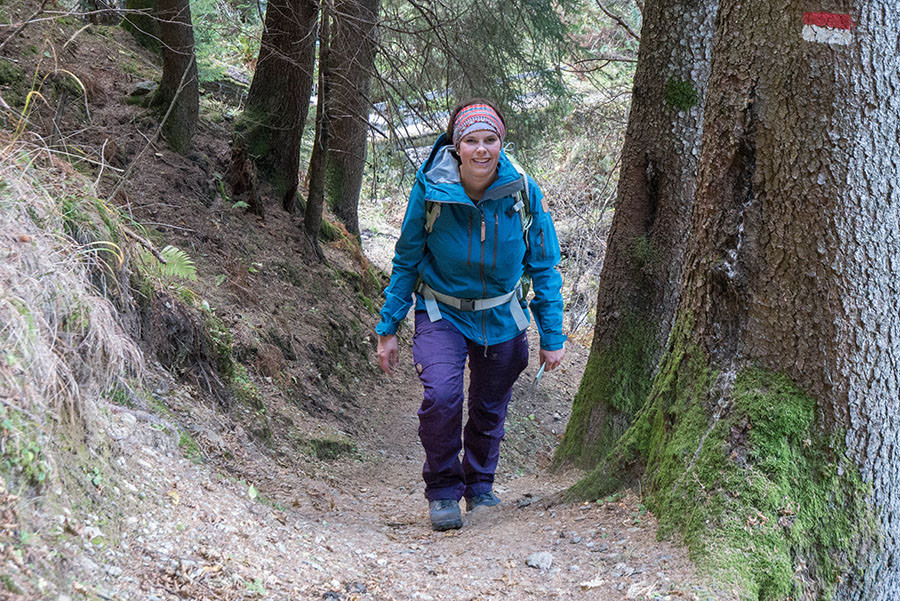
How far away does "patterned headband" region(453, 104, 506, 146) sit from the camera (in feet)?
14.3

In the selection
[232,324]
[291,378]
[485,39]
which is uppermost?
Result: [485,39]

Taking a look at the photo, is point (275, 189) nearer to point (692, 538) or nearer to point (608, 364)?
point (608, 364)

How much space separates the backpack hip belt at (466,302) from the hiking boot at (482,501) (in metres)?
1.20

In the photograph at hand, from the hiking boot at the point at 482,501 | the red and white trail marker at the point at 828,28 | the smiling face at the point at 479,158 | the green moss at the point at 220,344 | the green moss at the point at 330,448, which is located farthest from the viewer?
the green moss at the point at 330,448

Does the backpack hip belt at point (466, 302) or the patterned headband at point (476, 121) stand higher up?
the patterned headband at point (476, 121)

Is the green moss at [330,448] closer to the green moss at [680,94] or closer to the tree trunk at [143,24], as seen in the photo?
the green moss at [680,94]

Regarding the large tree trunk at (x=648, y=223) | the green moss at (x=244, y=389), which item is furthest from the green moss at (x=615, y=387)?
the green moss at (x=244, y=389)

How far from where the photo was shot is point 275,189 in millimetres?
9203

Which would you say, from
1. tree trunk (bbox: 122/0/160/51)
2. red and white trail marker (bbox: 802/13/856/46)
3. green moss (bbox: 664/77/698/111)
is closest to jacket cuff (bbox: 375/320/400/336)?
green moss (bbox: 664/77/698/111)

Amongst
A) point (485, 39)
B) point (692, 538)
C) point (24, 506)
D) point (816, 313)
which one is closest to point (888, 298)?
point (816, 313)

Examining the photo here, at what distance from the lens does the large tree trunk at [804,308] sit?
2973 millimetres

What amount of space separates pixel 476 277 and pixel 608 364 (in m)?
1.73

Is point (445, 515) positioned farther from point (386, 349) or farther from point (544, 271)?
point (544, 271)

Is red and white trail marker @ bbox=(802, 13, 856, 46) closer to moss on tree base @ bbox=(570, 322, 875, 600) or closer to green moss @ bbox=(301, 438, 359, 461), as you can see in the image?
moss on tree base @ bbox=(570, 322, 875, 600)
